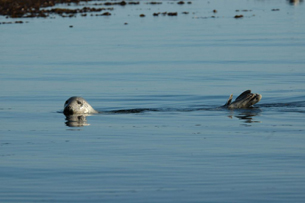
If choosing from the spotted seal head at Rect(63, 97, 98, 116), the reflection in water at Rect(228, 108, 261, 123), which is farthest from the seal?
the reflection in water at Rect(228, 108, 261, 123)

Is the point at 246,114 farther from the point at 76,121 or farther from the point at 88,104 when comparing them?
the point at 76,121

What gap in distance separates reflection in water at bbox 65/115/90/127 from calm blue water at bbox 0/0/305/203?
0.19 m

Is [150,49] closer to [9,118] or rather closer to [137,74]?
[137,74]

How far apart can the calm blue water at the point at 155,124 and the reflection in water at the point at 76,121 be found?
7.3 inches

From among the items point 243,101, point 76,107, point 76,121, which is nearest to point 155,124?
point 76,121

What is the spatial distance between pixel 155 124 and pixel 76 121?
170 cm

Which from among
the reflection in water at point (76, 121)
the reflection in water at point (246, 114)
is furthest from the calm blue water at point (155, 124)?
the reflection in water at point (76, 121)

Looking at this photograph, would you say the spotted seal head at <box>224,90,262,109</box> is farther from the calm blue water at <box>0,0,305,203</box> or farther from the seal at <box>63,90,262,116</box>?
the calm blue water at <box>0,0,305,203</box>

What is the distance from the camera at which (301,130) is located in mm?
11406

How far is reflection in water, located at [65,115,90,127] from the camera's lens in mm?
12596

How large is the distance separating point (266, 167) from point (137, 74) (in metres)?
11.7

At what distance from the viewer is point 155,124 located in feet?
40.5

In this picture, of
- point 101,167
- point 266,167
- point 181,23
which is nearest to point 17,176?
point 101,167

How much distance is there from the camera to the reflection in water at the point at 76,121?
496 inches
